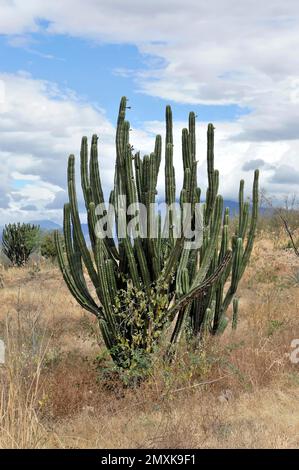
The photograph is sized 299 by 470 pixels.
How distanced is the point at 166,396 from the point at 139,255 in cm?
160

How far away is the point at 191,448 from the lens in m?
5.04

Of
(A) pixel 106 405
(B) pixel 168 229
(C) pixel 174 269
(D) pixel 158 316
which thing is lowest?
(A) pixel 106 405

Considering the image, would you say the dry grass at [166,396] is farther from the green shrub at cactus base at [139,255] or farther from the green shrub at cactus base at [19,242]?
the green shrub at cactus base at [19,242]

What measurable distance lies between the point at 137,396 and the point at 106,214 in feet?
7.09

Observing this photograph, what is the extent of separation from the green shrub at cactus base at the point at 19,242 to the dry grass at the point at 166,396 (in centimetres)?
1024

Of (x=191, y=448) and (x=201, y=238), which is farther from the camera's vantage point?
(x=201, y=238)

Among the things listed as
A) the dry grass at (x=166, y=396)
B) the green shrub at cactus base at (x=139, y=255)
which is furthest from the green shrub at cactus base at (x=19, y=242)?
the green shrub at cactus base at (x=139, y=255)

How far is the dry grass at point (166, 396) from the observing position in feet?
16.7

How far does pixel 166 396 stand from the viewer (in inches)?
254

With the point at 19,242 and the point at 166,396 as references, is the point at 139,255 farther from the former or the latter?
the point at 19,242

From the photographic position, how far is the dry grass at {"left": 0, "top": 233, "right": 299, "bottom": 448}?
509 centimetres
